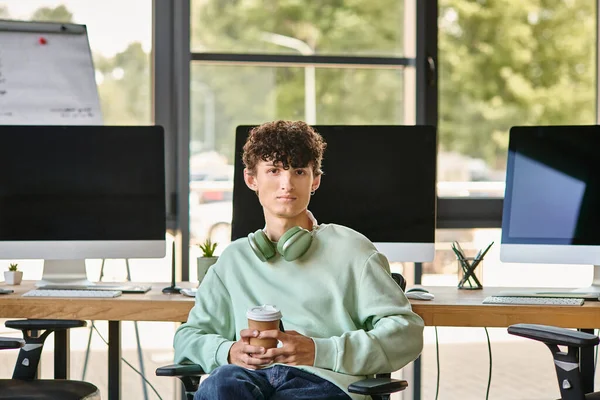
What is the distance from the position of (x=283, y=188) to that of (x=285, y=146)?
0.11m

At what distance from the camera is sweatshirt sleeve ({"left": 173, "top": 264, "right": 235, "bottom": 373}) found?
7.32 feet

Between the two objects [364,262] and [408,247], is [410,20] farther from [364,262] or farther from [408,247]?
[364,262]

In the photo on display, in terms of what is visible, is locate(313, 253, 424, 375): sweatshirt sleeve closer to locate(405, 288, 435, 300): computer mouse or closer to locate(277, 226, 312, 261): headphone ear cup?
locate(277, 226, 312, 261): headphone ear cup

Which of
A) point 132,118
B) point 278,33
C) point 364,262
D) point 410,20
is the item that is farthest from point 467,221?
point 364,262

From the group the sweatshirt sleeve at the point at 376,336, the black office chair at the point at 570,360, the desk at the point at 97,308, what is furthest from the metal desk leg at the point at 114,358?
the black office chair at the point at 570,360

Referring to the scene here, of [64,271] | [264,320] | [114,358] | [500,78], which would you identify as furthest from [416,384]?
[264,320]

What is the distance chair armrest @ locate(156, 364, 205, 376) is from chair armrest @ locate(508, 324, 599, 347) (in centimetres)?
85

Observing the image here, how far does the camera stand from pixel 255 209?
Answer: 3.17 metres

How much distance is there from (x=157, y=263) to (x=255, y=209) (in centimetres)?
97

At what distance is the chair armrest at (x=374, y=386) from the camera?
2.02m

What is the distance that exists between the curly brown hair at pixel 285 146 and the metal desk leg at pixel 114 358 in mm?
1127

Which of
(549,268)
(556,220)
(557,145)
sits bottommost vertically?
(549,268)

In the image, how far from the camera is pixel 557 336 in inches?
89.6

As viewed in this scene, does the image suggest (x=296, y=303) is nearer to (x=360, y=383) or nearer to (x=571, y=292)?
(x=360, y=383)
